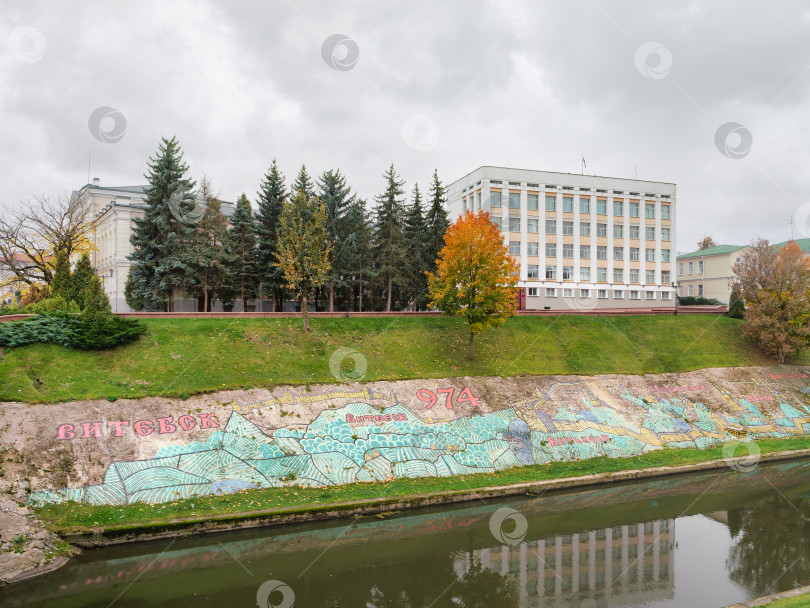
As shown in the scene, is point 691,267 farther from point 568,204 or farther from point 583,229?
point 568,204

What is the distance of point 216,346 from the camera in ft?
85.6

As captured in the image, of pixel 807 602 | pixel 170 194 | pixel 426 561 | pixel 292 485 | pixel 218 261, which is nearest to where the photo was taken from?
pixel 807 602

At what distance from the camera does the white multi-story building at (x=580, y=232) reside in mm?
47688

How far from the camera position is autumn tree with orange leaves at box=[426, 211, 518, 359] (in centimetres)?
2945

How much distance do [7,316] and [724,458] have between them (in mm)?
35663

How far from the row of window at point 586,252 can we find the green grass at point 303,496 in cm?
2618

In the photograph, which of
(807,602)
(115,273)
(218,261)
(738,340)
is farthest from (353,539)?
(115,273)

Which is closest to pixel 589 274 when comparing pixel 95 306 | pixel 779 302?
pixel 779 302

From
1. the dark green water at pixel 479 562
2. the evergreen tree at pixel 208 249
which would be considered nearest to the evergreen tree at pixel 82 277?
the evergreen tree at pixel 208 249

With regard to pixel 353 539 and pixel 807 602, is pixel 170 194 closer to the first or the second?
pixel 353 539

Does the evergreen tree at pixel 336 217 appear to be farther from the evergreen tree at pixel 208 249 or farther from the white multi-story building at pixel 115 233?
the white multi-story building at pixel 115 233

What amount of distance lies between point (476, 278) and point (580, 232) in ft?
82.4

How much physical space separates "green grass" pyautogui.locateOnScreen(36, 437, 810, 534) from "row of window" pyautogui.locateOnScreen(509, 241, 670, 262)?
26.2 meters

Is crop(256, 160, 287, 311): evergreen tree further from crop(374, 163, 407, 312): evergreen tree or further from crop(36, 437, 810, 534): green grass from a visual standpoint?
crop(36, 437, 810, 534): green grass
